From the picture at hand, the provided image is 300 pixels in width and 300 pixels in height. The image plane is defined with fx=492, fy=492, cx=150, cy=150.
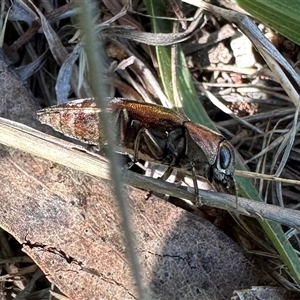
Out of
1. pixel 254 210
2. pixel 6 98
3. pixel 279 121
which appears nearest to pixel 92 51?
pixel 254 210

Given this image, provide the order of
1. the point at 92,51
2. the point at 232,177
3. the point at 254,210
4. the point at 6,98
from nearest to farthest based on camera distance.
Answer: the point at 92,51 → the point at 254,210 → the point at 232,177 → the point at 6,98

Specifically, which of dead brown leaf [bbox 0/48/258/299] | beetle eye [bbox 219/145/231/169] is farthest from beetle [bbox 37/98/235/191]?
dead brown leaf [bbox 0/48/258/299]

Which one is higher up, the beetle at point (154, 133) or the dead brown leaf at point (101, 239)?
the beetle at point (154, 133)

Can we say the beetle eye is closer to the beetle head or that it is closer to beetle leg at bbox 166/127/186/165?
the beetle head

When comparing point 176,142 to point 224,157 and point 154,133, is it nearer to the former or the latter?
point 154,133

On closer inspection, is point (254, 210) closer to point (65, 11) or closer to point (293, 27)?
point (293, 27)

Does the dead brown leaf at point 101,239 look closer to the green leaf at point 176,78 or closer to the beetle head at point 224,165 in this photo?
the beetle head at point 224,165

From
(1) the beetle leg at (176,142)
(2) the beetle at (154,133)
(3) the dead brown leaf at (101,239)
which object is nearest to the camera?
(3) the dead brown leaf at (101,239)

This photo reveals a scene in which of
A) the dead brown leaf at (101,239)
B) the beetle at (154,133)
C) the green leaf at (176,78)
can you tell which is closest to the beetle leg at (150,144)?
the beetle at (154,133)
